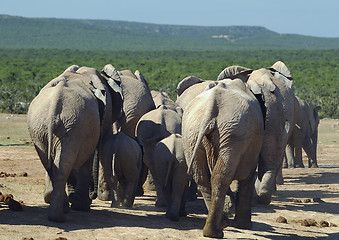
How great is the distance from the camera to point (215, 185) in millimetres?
7496

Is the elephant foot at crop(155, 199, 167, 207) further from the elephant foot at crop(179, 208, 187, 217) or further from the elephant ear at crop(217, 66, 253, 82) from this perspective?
the elephant ear at crop(217, 66, 253, 82)

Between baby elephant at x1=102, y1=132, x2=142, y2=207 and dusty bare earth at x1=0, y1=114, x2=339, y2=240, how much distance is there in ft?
0.69

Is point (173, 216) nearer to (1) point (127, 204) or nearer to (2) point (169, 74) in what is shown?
(1) point (127, 204)

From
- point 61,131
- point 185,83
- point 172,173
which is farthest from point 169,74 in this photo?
point 61,131

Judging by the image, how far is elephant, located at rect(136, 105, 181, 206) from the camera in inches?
400

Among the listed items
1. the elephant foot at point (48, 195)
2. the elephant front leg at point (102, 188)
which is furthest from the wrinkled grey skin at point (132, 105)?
the elephant foot at point (48, 195)

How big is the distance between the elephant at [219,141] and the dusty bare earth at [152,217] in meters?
0.49

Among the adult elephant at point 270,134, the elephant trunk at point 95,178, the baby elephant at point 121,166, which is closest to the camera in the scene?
the adult elephant at point 270,134

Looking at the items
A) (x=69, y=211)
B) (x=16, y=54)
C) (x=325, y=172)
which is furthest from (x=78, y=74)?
(x=16, y=54)

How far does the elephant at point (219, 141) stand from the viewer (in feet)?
24.4

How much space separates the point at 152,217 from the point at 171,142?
964 millimetres

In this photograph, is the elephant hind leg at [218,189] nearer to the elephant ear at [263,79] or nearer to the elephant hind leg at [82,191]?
the elephant ear at [263,79]

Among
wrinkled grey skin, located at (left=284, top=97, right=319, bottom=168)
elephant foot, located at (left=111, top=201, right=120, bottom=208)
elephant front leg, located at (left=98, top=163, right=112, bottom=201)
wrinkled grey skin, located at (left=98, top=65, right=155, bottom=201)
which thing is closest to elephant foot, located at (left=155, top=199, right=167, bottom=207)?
elephant foot, located at (left=111, top=201, right=120, bottom=208)

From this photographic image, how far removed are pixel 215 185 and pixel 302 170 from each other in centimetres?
862
